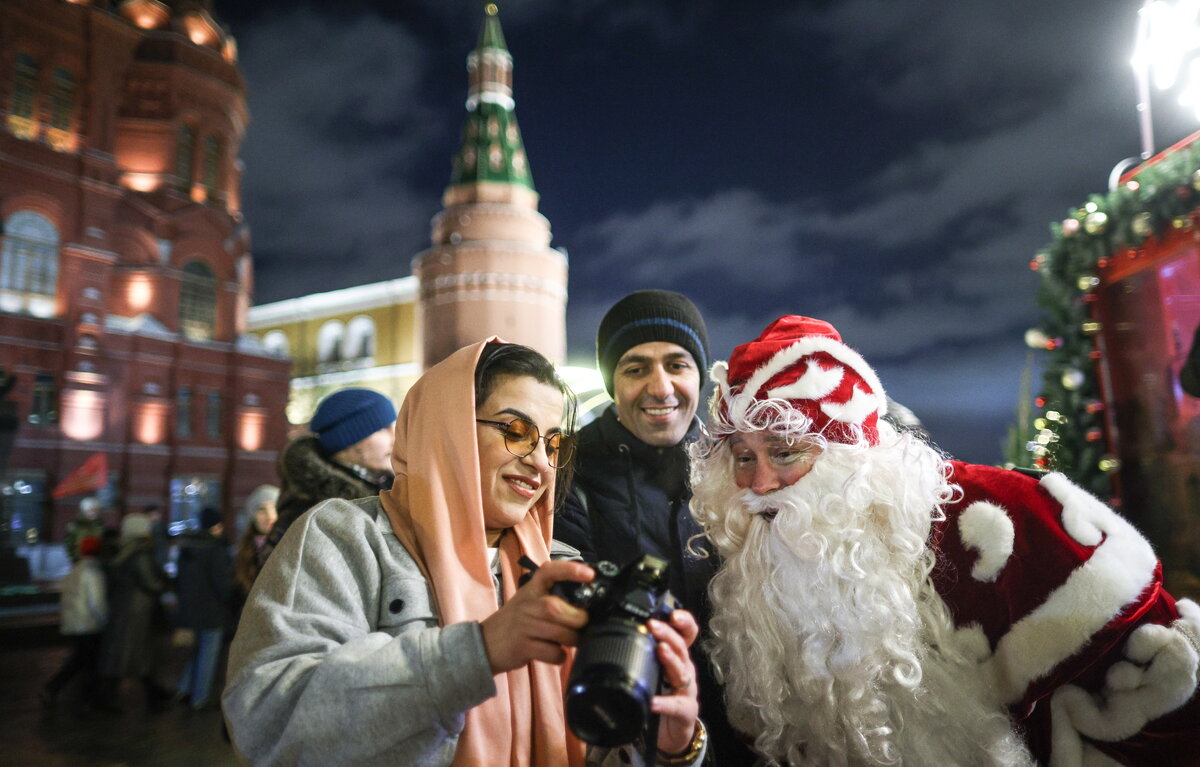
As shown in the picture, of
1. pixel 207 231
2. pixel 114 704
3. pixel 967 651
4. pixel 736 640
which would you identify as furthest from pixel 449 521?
pixel 207 231

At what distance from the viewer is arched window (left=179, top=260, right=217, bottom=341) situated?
75.2ft

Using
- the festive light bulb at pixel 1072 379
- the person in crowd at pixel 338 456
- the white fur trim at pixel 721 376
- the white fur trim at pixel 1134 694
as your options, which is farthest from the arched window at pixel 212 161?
the white fur trim at pixel 1134 694

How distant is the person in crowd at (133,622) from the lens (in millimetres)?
6758

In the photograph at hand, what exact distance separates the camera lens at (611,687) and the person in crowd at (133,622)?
715 cm

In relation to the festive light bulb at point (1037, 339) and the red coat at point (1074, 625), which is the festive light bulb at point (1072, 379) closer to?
the festive light bulb at point (1037, 339)

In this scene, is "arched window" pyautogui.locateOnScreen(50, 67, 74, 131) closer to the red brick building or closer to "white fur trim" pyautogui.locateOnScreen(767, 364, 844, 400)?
the red brick building

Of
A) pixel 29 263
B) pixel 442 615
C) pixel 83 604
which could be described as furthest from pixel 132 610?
pixel 29 263

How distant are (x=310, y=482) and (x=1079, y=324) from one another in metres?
5.59

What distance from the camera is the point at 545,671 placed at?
5.37ft

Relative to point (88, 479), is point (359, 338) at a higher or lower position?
higher

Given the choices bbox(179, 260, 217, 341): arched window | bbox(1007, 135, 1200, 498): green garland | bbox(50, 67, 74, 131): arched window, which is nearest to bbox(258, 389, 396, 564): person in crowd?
bbox(1007, 135, 1200, 498): green garland

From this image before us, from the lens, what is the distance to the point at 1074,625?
5.41ft

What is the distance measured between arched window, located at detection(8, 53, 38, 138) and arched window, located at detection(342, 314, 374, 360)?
58.5 feet

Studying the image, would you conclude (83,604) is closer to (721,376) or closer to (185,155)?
(721,376)
